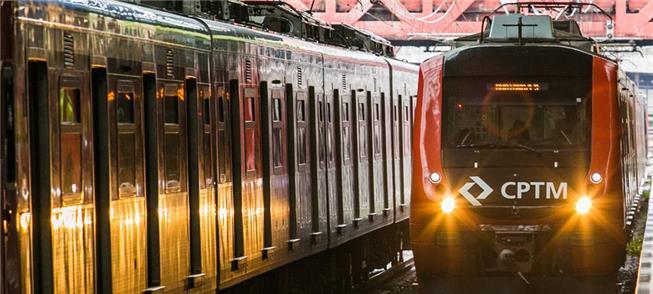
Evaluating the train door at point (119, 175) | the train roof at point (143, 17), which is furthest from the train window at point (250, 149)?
the train door at point (119, 175)

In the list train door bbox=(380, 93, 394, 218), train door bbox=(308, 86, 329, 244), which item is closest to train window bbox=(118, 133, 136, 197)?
train door bbox=(308, 86, 329, 244)

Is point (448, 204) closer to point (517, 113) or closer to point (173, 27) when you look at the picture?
point (517, 113)

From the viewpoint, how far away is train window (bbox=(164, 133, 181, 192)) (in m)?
10.3

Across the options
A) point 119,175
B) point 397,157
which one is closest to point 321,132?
point 397,157

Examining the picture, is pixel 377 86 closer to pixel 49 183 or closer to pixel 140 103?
pixel 140 103

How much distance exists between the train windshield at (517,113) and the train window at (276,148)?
145cm

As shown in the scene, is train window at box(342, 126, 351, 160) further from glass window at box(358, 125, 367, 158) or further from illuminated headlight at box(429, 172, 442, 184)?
illuminated headlight at box(429, 172, 442, 184)

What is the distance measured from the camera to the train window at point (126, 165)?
9.33 meters

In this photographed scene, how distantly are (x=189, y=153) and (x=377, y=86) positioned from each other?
7.75 meters

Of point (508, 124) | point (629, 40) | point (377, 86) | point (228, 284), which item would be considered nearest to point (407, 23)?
point (629, 40)

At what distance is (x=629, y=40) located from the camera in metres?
37.0

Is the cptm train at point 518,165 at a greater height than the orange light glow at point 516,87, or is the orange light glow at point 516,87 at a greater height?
the orange light glow at point 516,87

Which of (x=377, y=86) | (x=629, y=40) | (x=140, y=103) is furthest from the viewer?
(x=629, y=40)

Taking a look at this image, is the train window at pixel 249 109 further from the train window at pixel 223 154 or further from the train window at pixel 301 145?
the train window at pixel 301 145
